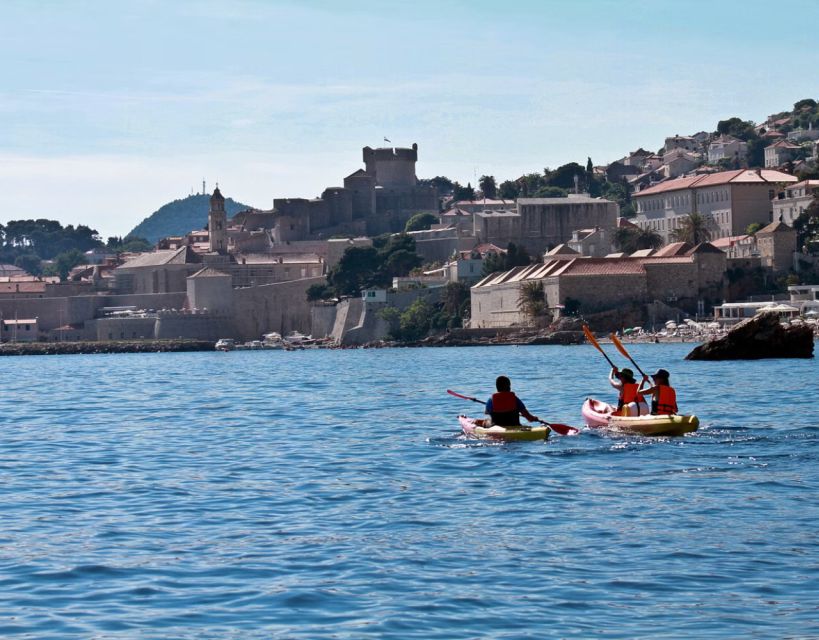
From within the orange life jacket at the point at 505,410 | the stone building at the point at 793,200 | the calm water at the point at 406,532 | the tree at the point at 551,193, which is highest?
the tree at the point at 551,193

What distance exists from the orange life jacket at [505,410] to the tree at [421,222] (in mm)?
103113

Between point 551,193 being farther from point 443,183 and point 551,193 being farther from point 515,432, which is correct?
point 515,432

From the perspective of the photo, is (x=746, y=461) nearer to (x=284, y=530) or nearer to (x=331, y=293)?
(x=284, y=530)

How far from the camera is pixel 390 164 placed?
135125 millimetres

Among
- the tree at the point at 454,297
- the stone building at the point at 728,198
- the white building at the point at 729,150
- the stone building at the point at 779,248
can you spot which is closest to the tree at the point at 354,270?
the tree at the point at 454,297

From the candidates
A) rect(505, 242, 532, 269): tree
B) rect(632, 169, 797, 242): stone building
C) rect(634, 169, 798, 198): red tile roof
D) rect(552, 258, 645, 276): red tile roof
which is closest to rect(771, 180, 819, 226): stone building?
rect(632, 169, 797, 242): stone building

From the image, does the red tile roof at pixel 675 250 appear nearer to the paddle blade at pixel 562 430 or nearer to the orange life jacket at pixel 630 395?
the orange life jacket at pixel 630 395

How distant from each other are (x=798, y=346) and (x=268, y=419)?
29.1 meters

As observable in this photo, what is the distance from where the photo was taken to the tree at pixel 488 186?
15088cm

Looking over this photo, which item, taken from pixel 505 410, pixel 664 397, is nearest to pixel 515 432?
pixel 505 410

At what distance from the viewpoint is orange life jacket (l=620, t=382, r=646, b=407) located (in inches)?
925

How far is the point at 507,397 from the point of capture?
22.5 m

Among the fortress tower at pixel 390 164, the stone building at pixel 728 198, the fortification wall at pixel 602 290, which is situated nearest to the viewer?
the fortification wall at pixel 602 290

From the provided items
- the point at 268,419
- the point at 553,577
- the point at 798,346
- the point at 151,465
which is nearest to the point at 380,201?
the point at 798,346
